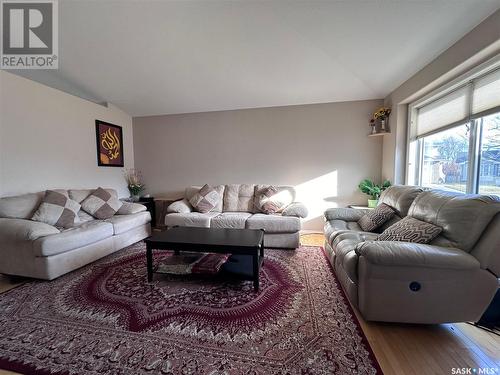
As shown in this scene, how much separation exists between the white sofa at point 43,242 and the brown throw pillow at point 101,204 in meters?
0.18

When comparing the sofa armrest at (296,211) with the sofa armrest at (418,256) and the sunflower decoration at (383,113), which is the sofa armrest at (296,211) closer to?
the sofa armrest at (418,256)

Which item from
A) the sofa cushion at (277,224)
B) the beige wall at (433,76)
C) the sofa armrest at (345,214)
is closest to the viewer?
the beige wall at (433,76)

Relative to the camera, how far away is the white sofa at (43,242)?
225 centimetres

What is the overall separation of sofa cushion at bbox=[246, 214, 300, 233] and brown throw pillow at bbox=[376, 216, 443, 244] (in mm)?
1243

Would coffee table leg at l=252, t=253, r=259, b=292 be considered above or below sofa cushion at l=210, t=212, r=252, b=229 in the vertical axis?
below

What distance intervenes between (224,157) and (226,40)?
2037mm

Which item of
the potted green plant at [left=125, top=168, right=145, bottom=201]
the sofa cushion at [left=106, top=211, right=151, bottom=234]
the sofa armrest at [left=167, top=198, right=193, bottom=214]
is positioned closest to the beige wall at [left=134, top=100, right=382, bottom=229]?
the potted green plant at [left=125, top=168, right=145, bottom=201]

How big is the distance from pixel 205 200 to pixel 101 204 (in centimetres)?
152

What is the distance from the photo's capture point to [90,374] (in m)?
1.26

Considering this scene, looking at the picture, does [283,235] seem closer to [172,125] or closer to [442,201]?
[442,201]

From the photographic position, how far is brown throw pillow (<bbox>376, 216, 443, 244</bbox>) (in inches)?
67.6

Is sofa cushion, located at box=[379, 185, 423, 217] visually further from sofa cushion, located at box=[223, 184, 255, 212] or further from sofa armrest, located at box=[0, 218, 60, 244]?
sofa armrest, located at box=[0, 218, 60, 244]

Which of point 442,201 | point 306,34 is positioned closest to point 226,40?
point 306,34

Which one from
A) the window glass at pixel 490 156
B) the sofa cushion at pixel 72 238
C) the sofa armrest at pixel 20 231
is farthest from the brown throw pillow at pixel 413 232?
the sofa armrest at pixel 20 231
